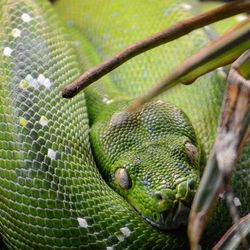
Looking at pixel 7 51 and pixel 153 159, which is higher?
pixel 7 51

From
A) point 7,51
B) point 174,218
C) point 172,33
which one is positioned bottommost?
point 174,218

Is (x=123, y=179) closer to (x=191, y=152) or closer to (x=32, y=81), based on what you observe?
(x=191, y=152)

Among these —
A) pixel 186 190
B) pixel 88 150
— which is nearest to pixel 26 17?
pixel 88 150

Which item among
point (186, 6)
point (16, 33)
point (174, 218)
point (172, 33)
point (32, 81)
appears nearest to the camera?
point (172, 33)

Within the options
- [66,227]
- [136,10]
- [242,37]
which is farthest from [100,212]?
[136,10]

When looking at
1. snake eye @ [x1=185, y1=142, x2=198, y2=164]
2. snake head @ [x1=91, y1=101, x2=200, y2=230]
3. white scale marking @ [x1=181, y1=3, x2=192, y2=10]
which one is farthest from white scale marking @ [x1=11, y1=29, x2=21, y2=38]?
white scale marking @ [x1=181, y1=3, x2=192, y2=10]

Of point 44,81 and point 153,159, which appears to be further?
point 44,81

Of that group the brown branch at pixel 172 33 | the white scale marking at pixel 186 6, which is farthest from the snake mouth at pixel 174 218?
the white scale marking at pixel 186 6

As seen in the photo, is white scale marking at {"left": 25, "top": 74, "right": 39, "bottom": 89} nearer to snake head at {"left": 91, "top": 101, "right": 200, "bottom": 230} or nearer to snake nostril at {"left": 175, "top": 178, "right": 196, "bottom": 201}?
snake head at {"left": 91, "top": 101, "right": 200, "bottom": 230}
